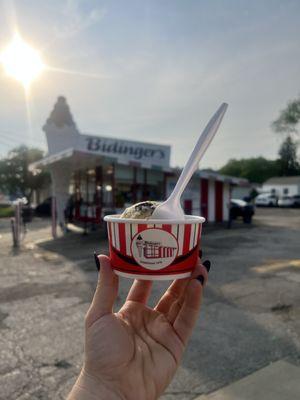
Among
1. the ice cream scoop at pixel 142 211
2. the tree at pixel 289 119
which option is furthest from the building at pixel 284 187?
the ice cream scoop at pixel 142 211

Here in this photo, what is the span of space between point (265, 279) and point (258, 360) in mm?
3691

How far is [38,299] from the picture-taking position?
623 cm

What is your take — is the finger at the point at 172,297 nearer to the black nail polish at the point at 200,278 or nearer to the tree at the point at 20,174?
the black nail polish at the point at 200,278

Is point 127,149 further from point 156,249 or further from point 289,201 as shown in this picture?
point 289,201

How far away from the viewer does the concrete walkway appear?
128 inches

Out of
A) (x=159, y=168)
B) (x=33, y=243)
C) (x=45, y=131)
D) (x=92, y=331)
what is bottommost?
(x=33, y=243)

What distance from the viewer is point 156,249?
1891 mm

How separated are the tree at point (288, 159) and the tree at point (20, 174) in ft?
171

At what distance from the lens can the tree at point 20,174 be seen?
45.0 metres

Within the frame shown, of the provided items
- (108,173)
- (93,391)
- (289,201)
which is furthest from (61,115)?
(289,201)

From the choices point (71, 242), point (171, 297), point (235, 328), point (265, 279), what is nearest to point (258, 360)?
point (235, 328)

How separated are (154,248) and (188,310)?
1.21 ft

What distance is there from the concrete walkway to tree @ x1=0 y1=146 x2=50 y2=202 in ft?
142

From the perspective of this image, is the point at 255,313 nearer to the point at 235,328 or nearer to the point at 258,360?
the point at 235,328
